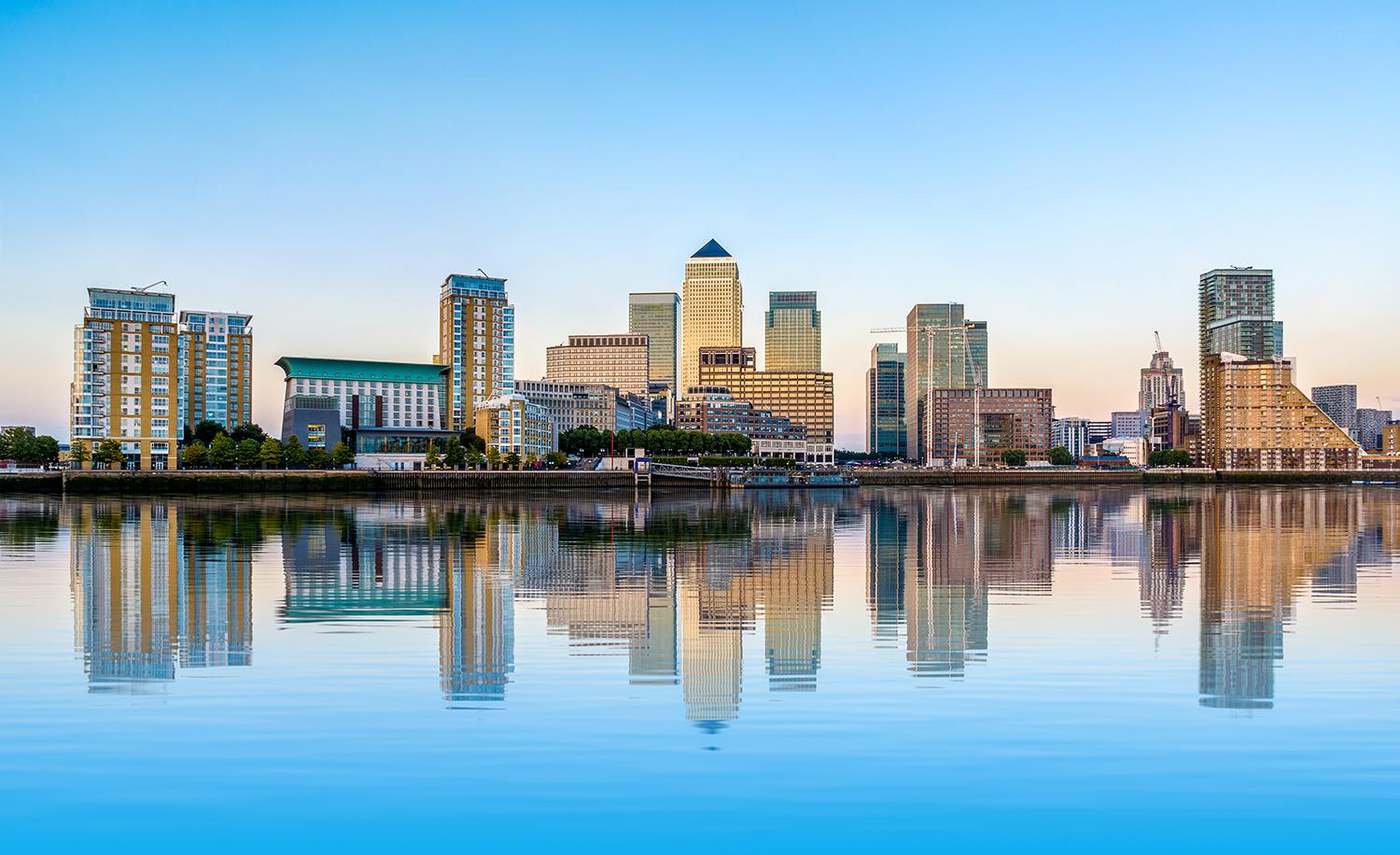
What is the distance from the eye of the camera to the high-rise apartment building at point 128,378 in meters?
116

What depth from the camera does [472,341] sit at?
17300cm

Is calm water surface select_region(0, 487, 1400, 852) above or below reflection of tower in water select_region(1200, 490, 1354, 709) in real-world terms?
above

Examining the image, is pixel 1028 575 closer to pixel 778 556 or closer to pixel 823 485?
pixel 778 556

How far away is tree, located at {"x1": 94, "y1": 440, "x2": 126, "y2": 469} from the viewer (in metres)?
113

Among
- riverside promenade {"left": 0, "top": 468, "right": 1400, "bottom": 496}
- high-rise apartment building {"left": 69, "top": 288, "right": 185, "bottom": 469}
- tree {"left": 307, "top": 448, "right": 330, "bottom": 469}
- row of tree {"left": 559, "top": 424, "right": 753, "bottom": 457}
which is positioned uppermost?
Answer: high-rise apartment building {"left": 69, "top": 288, "right": 185, "bottom": 469}

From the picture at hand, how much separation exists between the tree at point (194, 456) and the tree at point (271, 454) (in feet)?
13.9

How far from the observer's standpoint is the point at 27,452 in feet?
451

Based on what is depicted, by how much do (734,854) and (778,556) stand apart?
26.3m

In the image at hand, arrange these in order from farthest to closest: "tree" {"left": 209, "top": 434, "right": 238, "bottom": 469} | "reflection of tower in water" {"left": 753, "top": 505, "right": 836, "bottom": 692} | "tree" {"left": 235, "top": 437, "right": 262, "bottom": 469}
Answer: "tree" {"left": 235, "top": 437, "right": 262, "bottom": 469}, "tree" {"left": 209, "top": 434, "right": 238, "bottom": 469}, "reflection of tower in water" {"left": 753, "top": 505, "right": 836, "bottom": 692}

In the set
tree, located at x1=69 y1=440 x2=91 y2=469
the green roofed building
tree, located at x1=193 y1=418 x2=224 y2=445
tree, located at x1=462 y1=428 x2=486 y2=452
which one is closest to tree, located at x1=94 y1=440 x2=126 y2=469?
tree, located at x1=69 y1=440 x2=91 y2=469

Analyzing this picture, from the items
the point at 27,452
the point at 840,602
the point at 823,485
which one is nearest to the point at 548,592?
the point at 840,602

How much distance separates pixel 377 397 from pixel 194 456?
57465mm

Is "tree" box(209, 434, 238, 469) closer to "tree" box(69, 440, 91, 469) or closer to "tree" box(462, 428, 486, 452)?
"tree" box(69, 440, 91, 469)

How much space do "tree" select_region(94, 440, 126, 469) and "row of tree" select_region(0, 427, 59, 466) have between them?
1911 centimetres
